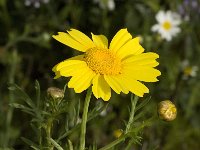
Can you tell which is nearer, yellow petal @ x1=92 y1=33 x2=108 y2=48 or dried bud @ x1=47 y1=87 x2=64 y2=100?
dried bud @ x1=47 y1=87 x2=64 y2=100

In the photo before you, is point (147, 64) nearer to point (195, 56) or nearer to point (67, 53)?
point (67, 53)

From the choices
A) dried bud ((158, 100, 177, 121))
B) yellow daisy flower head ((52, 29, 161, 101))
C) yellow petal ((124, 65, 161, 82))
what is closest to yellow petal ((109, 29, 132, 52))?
yellow daisy flower head ((52, 29, 161, 101))

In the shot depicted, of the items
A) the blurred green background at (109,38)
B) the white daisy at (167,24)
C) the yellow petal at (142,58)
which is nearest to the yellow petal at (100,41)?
the yellow petal at (142,58)

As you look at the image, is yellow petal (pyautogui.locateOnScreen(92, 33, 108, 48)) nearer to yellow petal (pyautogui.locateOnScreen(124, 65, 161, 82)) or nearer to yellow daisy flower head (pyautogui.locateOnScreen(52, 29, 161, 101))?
yellow daisy flower head (pyautogui.locateOnScreen(52, 29, 161, 101))

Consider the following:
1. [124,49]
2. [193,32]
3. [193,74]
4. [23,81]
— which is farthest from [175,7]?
[124,49]

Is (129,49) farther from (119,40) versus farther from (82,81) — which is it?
(82,81)

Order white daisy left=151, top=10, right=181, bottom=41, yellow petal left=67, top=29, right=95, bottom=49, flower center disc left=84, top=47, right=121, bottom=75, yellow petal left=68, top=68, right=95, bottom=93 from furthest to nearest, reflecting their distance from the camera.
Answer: white daisy left=151, top=10, right=181, bottom=41 < yellow petal left=67, top=29, right=95, bottom=49 < flower center disc left=84, top=47, right=121, bottom=75 < yellow petal left=68, top=68, right=95, bottom=93
